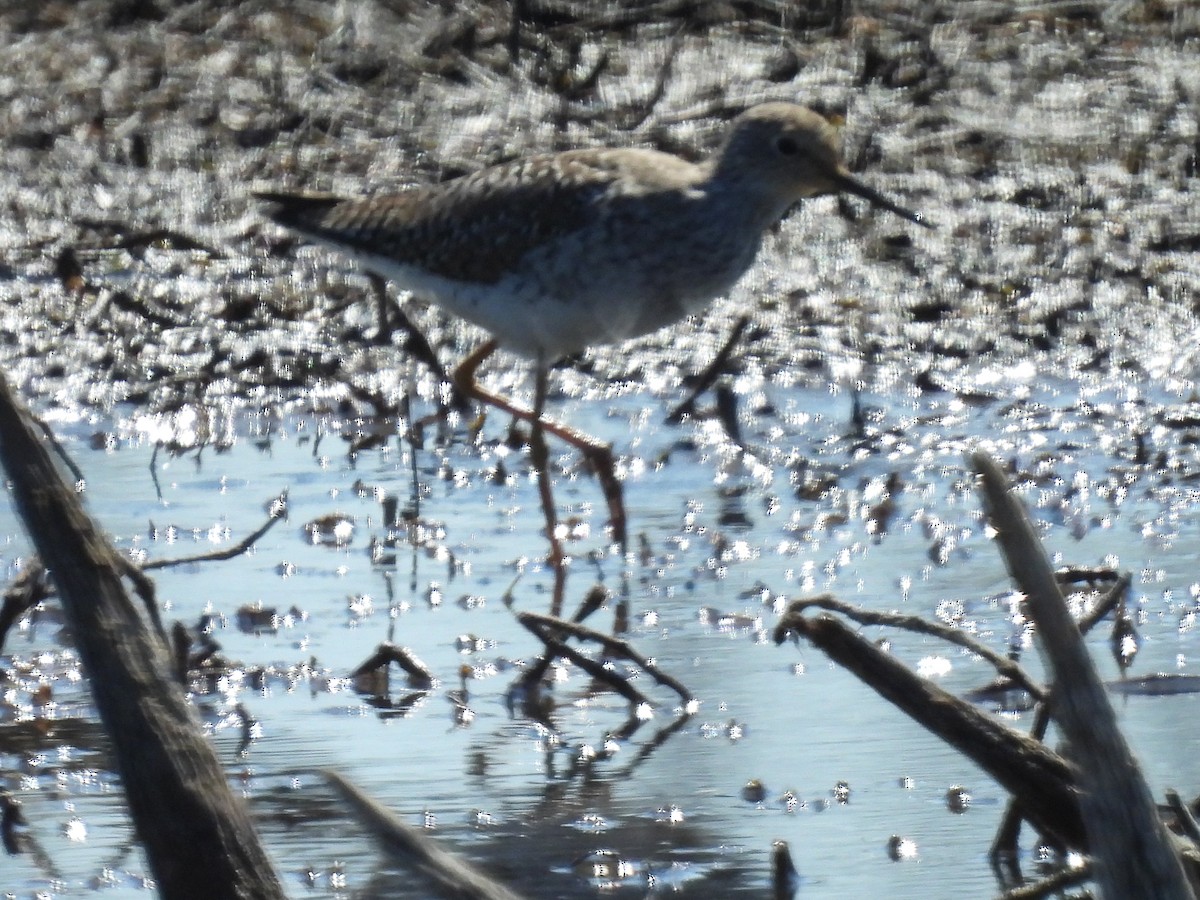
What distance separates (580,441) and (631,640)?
1210 mm

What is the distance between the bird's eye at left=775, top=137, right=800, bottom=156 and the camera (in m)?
6.53

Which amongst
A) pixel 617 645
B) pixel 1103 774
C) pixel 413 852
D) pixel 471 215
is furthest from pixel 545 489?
pixel 413 852

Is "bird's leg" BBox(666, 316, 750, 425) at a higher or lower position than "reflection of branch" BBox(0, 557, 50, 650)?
higher

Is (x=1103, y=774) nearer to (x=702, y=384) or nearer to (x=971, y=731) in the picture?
(x=971, y=731)

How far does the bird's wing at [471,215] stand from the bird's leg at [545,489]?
0.39 meters

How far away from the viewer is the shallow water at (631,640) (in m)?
3.75

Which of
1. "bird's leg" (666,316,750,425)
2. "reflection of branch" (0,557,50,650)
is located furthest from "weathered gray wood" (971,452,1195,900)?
"bird's leg" (666,316,750,425)

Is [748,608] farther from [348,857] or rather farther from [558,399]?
[558,399]

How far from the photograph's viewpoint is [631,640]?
501 centimetres

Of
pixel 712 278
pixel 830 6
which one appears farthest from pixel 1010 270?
pixel 830 6

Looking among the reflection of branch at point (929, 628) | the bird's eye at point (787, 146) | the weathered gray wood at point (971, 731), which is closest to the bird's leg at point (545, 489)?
the bird's eye at point (787, 146)

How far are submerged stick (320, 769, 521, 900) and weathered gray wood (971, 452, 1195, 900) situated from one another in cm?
63

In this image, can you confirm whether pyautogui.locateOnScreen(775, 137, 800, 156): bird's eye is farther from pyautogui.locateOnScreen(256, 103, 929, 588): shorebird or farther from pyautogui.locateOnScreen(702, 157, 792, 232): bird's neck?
pyautogui.locateOnScreen(702, 157, 792, 232): bird's neck

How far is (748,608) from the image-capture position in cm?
519
